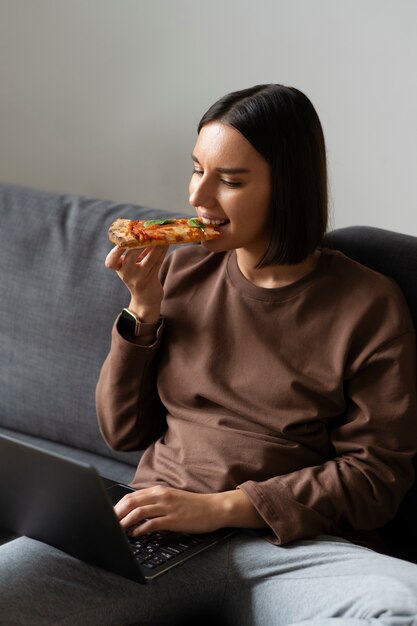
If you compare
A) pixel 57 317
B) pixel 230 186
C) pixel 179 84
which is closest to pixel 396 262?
pixel 230 186

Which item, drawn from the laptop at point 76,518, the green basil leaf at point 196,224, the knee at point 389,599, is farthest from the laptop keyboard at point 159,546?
the green basil leaf at point 196,224

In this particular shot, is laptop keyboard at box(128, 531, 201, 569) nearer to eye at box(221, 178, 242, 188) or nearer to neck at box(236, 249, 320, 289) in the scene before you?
neck at box(236, 249, 320, 289)

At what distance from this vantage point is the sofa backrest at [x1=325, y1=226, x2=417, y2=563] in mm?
1681

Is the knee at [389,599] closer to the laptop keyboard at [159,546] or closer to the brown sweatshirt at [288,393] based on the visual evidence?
the brown sweatshirt at [288,393]

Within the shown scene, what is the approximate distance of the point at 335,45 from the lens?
2.24 metres

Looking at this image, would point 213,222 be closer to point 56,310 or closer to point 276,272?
point 276,272

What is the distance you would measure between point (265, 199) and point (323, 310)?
198 mm

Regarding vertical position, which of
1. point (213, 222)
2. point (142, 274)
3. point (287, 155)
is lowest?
point (142, 274)

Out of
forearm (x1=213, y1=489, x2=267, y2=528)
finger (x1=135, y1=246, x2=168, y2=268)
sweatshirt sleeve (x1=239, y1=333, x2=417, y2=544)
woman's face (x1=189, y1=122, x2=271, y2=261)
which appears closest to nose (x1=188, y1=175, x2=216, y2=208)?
woman's face (x1=189, y1=122, x2=271, y2=261)

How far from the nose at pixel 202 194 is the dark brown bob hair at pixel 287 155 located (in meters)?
0.10

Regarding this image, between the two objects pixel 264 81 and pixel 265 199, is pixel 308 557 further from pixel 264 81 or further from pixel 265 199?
pixel 264 81

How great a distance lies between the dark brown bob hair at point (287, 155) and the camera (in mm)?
1562

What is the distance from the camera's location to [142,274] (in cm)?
165

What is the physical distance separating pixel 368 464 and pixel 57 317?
755 millimetres
